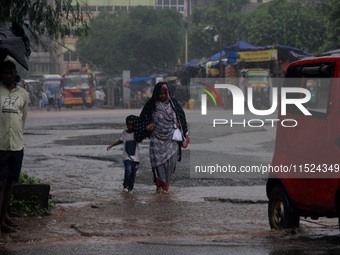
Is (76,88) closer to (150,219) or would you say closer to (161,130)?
(161,130)

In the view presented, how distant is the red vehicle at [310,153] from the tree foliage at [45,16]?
3741mm

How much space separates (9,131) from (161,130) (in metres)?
4.26

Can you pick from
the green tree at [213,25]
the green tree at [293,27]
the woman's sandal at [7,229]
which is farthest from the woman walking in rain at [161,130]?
the green tree at [213,25]

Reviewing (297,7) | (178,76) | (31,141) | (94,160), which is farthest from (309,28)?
(94,160)

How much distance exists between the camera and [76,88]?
61.9 m

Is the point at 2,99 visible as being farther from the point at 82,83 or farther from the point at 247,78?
the point at 82,83

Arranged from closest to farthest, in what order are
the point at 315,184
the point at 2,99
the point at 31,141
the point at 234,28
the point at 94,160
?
the point at 315,184 → the point at 2,99 → the point at 94,160 → the point at 31,141 → the point at 234,28

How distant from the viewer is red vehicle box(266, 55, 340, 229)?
5984 mm

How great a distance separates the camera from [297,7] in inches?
2402

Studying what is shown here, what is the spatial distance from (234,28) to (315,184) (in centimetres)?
6862

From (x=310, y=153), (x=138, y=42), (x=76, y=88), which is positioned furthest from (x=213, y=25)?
(x=310, y=153)

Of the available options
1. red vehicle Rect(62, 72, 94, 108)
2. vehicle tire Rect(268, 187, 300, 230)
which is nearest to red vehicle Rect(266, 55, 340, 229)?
vehicle tire Rect(268, 187, 300, 230)

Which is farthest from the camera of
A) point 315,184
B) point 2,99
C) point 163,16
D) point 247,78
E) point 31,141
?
point 163,16

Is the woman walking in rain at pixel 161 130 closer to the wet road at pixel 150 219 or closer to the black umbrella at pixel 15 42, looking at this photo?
the wet road at pixel 150 219
